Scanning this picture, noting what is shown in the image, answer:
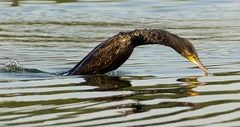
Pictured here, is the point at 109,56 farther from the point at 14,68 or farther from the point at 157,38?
the point at 14,68

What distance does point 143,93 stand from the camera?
8844mm

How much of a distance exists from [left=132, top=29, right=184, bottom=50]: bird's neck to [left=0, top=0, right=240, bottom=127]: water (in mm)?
346

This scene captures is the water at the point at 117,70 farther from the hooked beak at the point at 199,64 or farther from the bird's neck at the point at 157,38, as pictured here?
the bird's neck at the point at 157,38

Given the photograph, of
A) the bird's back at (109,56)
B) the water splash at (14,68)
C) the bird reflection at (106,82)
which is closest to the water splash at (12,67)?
the water splash at (14,68)

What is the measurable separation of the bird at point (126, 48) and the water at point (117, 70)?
0.16 metres

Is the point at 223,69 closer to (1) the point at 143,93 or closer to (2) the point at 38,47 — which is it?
(1) the point at 143,93

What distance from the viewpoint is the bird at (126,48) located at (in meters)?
10.2

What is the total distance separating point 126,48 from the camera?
33.8 ft

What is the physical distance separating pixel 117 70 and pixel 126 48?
676 mm

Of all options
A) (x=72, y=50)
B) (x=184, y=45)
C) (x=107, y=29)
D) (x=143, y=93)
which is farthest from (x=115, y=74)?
(x=107, y=29)

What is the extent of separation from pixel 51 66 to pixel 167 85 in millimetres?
2703

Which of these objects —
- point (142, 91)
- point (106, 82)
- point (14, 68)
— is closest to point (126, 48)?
point (106, 82)

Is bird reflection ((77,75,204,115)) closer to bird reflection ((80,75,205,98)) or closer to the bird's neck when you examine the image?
Result: bird reflection ((80,75,205,98))

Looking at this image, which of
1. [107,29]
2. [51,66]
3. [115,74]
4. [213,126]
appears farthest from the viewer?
[107,29]
